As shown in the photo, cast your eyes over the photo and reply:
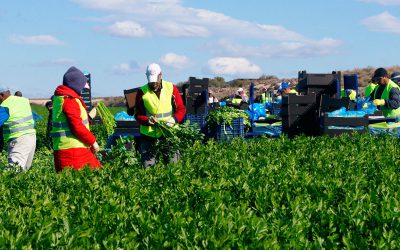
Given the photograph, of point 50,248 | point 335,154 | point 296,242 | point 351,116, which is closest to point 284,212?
point 296,242

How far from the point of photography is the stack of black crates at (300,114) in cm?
1516

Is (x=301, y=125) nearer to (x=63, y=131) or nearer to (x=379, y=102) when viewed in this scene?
(x=379, y=102)

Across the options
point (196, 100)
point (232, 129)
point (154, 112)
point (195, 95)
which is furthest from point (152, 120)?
point (195, 95)

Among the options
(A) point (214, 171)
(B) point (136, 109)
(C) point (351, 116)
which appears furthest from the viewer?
(C) point (351, 116)

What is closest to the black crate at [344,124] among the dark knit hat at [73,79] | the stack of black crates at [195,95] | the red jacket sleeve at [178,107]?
the stack of black crates at [195,95]

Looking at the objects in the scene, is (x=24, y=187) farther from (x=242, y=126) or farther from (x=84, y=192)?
(x=242, y=126)

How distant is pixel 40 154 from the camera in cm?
1959

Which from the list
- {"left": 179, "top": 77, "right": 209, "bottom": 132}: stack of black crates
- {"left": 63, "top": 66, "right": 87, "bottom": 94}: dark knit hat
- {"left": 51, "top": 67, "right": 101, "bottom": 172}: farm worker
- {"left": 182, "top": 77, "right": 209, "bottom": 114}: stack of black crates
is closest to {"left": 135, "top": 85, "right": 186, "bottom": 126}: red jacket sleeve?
{"left": 51, "top": 67, "right": 101, "bottom": 172}: farm worker

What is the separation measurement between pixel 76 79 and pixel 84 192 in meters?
2.33

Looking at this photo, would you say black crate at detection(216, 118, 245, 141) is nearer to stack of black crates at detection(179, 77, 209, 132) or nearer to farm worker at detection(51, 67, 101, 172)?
stack of black crates at detection(179, 77, 209, 132)

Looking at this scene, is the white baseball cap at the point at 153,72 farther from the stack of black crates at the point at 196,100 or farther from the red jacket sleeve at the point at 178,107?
the stack of black crates at the point at 196,100

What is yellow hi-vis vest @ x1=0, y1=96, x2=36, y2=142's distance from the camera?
11117 mm

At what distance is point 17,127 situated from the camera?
11164 mm

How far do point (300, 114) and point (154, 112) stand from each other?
5.93m
